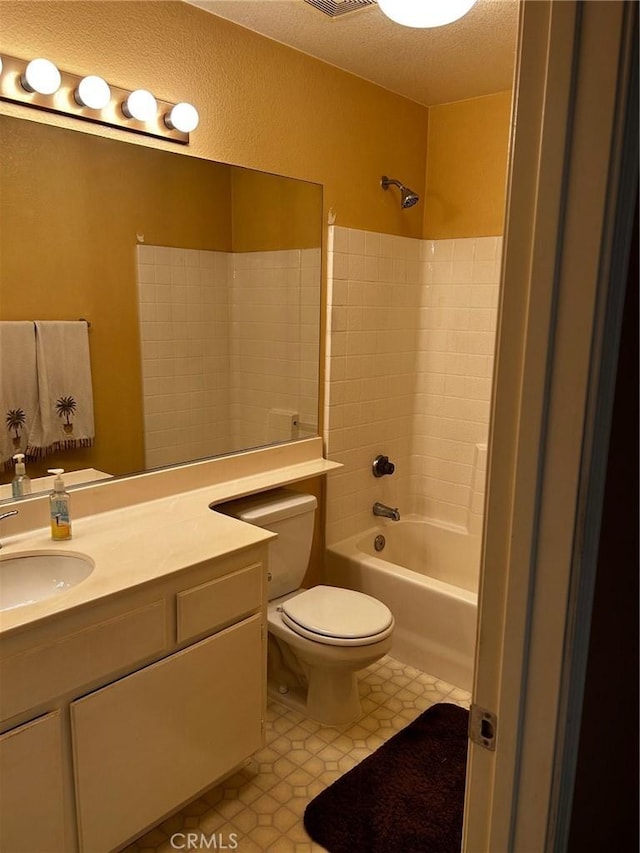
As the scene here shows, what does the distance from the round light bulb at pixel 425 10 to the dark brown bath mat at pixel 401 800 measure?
2248 mm

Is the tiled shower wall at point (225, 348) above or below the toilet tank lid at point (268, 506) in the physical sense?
above

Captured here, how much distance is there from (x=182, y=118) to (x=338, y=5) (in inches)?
24.3

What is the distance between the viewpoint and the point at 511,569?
71cm

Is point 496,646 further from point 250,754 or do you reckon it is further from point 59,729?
point 250,754

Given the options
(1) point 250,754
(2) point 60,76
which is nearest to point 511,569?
(1) point 250,754

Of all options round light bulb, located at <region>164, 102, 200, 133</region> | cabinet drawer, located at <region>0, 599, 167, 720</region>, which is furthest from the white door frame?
round light bulb, located at <region>164, 102, 200, 133</region>

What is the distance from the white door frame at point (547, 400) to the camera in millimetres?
608

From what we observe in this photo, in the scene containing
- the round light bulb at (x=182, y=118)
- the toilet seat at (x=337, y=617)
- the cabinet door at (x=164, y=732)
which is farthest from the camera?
the toilet seat at (x=337, y=617)

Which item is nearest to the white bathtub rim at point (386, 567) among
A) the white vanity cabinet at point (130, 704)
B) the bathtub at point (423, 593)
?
the bathtub at point (423, 593)

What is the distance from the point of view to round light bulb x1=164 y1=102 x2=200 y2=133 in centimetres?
196

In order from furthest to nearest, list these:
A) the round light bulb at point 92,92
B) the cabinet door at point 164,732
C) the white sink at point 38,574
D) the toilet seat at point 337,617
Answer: the toilet seat at point 337,617 → the round light bulb at point 92,92 → the white sink at point 38,574 → the cabinet door at point 164,732

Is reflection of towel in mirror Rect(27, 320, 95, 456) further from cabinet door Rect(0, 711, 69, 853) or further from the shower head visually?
the shower head

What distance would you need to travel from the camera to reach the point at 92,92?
69.1 inches

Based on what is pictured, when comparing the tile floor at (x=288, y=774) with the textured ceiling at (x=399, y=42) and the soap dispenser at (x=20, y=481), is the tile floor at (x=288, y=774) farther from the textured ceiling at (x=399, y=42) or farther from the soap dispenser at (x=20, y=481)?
the textured ceiling at (x=399, y=42)
